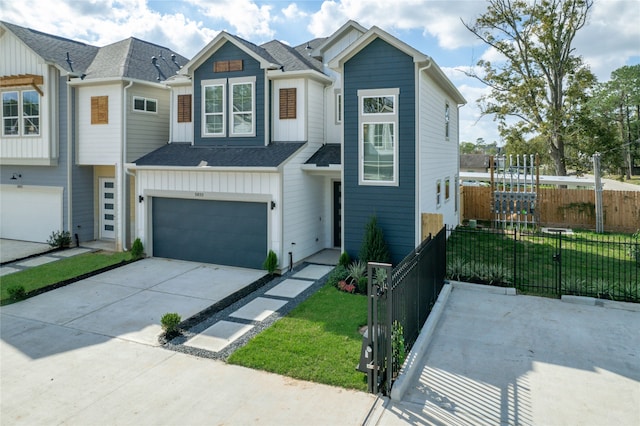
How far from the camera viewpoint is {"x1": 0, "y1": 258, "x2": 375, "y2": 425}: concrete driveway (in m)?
5.40

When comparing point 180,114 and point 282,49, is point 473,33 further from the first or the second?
point 180,114

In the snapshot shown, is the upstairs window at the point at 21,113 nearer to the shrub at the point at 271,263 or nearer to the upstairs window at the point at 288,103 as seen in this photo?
the upstairs window at the point at 288,103

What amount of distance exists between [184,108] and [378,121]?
294 inches

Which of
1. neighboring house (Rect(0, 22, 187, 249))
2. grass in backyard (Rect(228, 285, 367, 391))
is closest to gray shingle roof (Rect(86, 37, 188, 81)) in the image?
neighboring house (Rect(0, 22, 187, 249))

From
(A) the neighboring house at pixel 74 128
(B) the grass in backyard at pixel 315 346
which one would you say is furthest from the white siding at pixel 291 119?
(B) the grass in backyard at pixel 315 346

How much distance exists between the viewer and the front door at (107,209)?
1639 cm

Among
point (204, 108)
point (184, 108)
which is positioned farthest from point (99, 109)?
point (204, 108)

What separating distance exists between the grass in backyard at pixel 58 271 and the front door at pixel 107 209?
82.0 inches

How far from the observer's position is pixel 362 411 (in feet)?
17.7

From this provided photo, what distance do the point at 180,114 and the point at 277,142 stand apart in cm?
418

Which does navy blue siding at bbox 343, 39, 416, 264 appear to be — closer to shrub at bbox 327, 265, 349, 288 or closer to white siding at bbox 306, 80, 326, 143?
shrub at bbox 327, 265, 349, 288

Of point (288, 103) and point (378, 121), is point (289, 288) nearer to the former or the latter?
point (378, 121)

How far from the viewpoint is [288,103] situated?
13.8 metres

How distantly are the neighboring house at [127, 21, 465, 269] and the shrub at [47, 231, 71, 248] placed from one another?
3380mm
